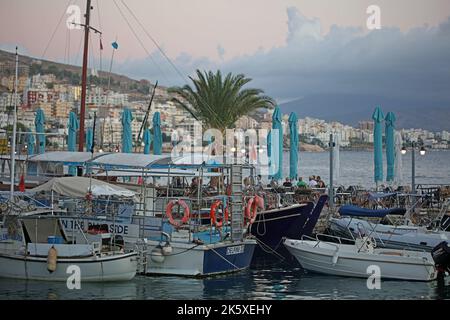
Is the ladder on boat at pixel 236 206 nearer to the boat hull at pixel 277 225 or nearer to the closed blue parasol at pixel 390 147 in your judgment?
the boat hull at pixel 277 225

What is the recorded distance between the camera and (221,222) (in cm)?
2167

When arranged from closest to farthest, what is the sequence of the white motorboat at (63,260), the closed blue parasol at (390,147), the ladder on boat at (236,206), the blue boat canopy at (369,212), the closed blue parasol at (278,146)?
the white motorboat at (63,260) < the ladder on boat at (236,206) < the blue boat canopy at (369,212) < the closed blue parasol at (390,147) < the closed blue parasol at (278,146)

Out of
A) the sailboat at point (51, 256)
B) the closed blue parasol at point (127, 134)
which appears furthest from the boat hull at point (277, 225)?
the closed blue parasol at point (127, 134)

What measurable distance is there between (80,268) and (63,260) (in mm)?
500

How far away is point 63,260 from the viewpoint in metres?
19.2

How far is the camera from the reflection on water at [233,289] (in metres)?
18.1

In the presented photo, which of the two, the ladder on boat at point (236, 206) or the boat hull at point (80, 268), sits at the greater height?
the ladder on boat at point (236, 206)

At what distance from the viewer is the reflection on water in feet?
59.4

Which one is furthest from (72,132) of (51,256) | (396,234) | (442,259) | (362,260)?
(442,259)

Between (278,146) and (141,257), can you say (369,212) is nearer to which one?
(141,257)

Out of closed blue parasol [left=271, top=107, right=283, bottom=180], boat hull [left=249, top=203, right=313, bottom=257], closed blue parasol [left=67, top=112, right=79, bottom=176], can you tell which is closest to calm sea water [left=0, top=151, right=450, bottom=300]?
boat hull [left=249, top=203, right=313, bottom=257]

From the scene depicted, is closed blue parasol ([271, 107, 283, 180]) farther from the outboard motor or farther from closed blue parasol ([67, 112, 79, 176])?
the outboard motor

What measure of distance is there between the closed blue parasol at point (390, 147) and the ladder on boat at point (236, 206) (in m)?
16.7
